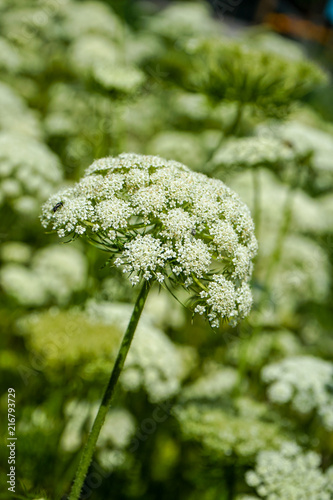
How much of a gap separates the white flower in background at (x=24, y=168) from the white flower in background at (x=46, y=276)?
2.96 ft

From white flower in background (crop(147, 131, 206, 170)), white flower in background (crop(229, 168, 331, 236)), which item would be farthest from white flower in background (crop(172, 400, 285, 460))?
white flower in background (crop(147, 131, 206, 170))

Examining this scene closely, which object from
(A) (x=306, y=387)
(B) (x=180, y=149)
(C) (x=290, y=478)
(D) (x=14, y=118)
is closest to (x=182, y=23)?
(B) (x=180, y=149)

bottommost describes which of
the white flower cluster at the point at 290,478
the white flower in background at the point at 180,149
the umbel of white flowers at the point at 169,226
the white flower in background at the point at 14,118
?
the white flower cluster at the point at 290,478

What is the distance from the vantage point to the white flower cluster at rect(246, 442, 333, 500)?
11.3 feet

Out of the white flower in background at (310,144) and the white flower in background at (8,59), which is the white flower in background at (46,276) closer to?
the white flower in background at (310,144)

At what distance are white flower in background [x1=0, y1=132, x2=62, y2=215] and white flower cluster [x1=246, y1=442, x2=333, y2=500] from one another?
129 inches

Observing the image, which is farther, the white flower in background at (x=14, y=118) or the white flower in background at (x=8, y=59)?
the white flower in background at (x=8, y=59)

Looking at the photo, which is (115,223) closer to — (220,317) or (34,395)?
(220,317)

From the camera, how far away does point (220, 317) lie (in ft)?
8.03

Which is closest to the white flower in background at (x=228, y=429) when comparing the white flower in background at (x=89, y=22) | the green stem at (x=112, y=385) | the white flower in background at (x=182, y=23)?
→ the green stem at (x=112, y=385)

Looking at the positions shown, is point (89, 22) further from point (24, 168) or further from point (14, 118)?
point (24, 168)

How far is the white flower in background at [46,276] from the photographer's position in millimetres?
5832

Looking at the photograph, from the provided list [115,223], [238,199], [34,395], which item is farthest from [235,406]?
[115,223]

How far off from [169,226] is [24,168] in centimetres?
345
